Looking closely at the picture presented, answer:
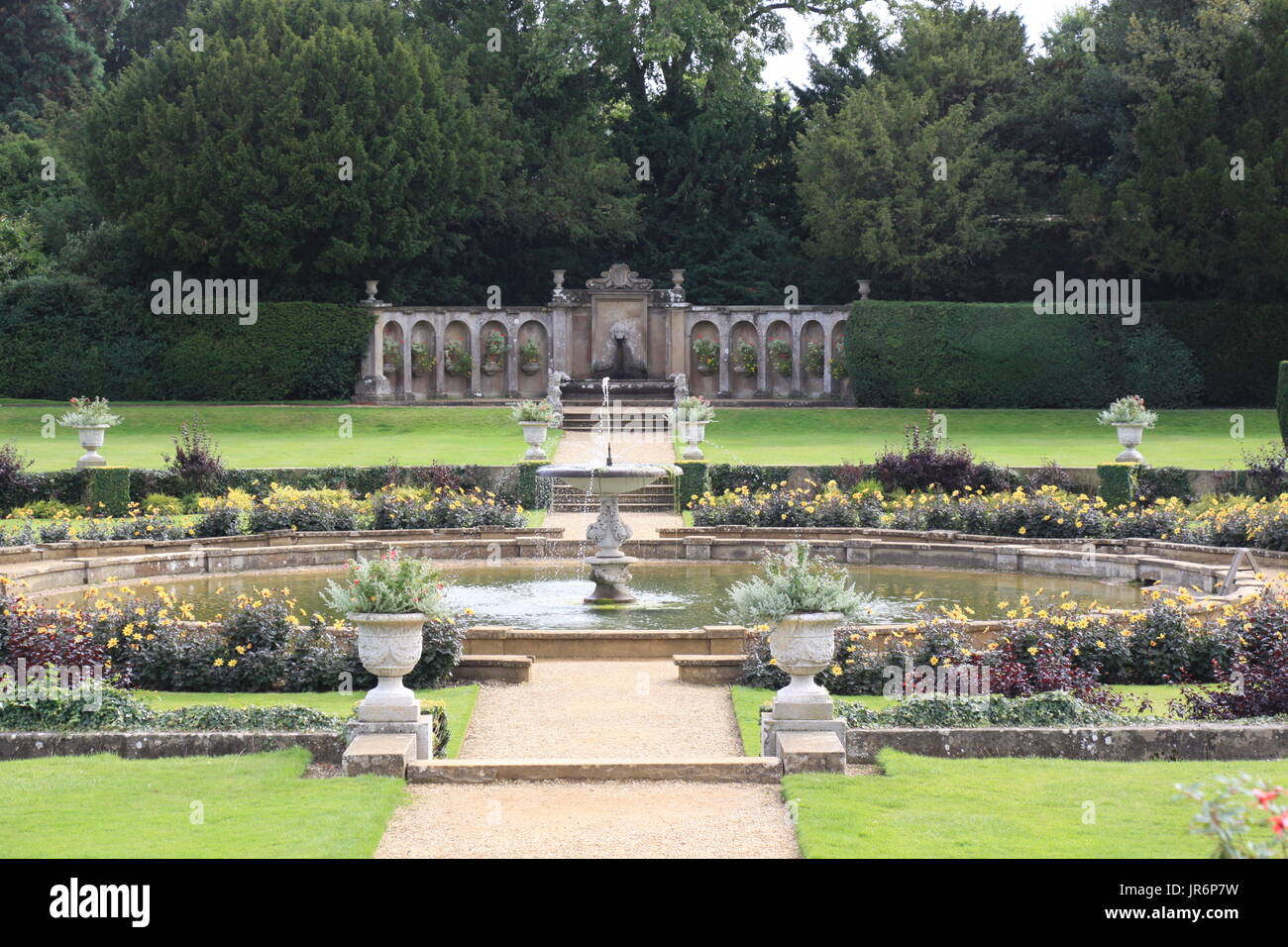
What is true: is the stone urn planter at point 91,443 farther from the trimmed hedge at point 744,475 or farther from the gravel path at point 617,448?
the trimmed hedge at point 744,475

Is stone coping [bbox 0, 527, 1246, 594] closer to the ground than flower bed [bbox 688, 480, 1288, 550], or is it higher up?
closer to the ground

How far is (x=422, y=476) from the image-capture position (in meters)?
24.1

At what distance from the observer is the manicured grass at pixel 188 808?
295 inches

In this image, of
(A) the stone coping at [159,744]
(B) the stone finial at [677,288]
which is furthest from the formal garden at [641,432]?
(B) the stone finial at [677,288]

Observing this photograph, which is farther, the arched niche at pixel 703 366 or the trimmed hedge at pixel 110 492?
the arched niche at pixel 703 366

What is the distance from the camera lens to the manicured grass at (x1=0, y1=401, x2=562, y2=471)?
92.8 feet

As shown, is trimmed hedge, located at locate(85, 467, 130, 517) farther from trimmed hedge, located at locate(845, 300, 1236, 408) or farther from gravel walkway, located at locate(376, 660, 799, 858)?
trimmed hedge, located at locate(845, 300, 1236, 408)

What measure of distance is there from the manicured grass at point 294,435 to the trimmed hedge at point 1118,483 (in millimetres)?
10238

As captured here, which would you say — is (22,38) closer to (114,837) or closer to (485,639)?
(485,639)

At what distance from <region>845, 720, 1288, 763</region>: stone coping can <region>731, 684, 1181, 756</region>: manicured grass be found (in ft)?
3.75

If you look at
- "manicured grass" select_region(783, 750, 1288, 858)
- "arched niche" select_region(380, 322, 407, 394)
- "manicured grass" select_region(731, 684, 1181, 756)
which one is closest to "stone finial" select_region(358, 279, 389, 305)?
"arched niche" select_region(380, 322, 407, 394)

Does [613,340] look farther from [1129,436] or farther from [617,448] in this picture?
[1129,436]

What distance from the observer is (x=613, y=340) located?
1656 inches

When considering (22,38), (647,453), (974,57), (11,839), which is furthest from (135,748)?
(22,38)
